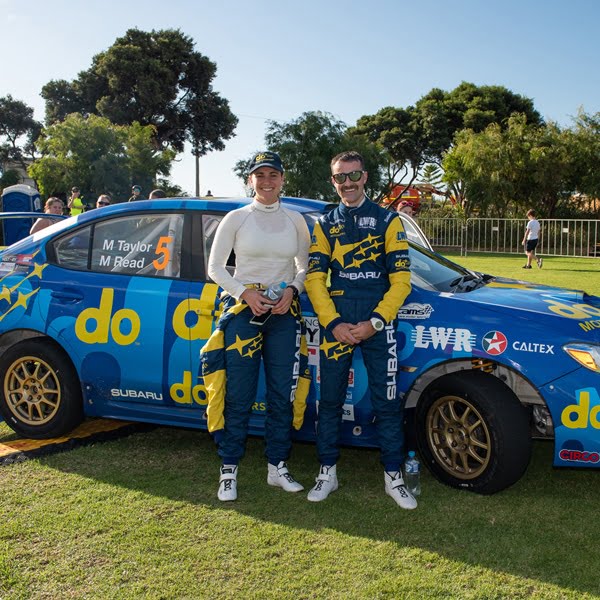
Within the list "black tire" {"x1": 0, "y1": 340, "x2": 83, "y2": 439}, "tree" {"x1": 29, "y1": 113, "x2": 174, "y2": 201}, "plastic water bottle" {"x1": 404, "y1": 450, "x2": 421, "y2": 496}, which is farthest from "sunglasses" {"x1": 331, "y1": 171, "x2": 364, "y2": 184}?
"tree" {"x1": 29, "y1": 113, "x2": 174, "y2": 201}

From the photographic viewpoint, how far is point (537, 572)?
301 cm

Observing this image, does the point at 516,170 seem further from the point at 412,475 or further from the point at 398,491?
the point at 398,491

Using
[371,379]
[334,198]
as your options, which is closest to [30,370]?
[371,379]

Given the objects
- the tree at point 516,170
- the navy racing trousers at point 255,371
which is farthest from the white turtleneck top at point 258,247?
the tree at point 516,170

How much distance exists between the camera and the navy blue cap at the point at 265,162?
12.6 ft

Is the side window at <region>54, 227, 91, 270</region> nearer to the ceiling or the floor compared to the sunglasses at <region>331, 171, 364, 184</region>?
nearer to the floor

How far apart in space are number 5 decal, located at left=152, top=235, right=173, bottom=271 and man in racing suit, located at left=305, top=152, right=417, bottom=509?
3.51 ft

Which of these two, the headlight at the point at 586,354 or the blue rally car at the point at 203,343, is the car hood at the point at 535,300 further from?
the headlight at the point at 586,354

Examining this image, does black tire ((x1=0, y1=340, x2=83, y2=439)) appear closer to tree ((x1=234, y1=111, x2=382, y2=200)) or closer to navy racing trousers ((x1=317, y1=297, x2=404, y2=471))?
navy racing trousers ((x1=317, y1=297, x2=404, y2=471))

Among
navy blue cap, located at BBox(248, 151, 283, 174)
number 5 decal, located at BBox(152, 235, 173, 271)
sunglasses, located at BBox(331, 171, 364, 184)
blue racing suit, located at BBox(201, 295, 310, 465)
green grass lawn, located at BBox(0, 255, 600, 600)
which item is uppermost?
navy blue cap, located at BBox(248, 151, 283, 174)

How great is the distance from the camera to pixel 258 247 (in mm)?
3828

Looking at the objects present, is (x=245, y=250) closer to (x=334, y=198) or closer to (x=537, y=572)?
(x=537, y=572)

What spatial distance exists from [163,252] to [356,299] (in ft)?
4.59

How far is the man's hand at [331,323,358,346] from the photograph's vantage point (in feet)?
12.0
